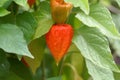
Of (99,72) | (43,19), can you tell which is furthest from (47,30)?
(99,72)

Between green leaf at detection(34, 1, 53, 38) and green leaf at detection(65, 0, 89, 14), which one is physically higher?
green leaf at detection(65, 0, 89, 14)

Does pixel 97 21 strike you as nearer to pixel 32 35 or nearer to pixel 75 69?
pixel 32 35

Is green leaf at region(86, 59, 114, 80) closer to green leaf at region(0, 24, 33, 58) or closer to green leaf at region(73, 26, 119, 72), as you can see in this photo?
green leaf at region(73, 26, 119, 72)

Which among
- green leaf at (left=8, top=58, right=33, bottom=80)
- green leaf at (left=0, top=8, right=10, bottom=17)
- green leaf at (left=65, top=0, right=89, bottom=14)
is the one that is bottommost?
green leaf at (left=8, top=58, right=33, bottom=80)

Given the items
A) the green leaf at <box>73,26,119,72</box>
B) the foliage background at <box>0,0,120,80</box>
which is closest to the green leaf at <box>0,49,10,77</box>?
the foliage background at <box>0,0,120,80</box>

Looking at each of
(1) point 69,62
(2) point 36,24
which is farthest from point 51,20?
(1) point 69,62

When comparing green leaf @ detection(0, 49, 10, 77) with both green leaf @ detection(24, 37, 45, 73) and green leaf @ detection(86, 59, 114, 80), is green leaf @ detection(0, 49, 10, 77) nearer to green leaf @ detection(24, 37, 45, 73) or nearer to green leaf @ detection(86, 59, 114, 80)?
green leaf @ detection(24, 37, 45, 73)

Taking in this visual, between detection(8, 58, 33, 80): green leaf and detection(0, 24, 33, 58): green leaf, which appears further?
detection(8, 58, 33, 80): green leaf
